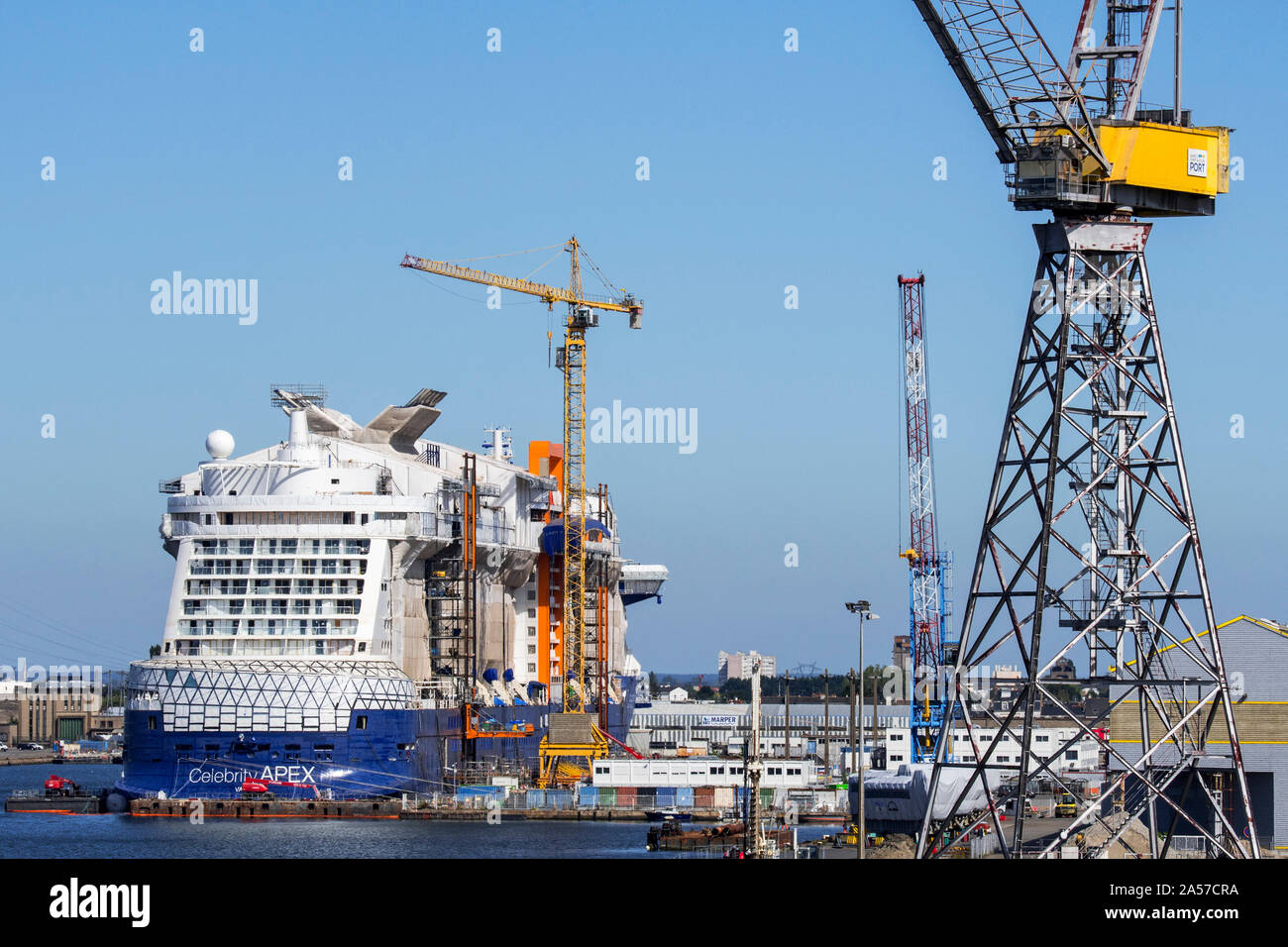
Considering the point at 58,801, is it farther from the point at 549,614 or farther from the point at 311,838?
the point at 549,614

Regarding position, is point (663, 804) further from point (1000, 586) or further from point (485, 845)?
point (1000, 586)

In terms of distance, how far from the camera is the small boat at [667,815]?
368 ft

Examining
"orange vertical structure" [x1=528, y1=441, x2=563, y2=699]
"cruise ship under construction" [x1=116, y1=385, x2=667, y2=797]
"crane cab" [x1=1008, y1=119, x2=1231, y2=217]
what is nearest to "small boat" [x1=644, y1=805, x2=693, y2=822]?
"cruise ship under construction" [x1=116, y1=385, x2=667, y2=797]

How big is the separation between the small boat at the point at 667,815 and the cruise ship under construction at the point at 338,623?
1283 cm

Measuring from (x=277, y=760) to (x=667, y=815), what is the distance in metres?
23.5

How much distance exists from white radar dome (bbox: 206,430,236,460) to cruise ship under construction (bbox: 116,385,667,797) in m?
0.14

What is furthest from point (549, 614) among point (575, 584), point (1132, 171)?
point (1132, 171)

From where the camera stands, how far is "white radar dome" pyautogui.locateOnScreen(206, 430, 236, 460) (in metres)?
118

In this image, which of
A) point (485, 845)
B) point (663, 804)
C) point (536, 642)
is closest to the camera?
point (485, 845)

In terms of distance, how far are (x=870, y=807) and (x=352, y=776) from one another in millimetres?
31897

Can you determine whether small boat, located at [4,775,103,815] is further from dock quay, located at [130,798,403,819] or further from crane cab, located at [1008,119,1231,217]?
crane cab, located at [1008,119,1231,217]

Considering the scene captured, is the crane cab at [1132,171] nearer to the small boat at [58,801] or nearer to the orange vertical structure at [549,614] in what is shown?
the small boat at [58,801]
